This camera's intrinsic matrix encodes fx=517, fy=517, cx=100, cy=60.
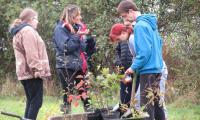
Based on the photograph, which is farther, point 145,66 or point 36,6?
point 36,6

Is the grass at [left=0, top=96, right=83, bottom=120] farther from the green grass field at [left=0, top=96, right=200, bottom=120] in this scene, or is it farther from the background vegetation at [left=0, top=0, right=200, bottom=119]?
the background vegetation at [left=0, top=0, right=200, bottom=119]

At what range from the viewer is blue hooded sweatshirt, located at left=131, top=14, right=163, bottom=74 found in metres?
5.90

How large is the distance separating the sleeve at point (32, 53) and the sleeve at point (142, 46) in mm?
1661

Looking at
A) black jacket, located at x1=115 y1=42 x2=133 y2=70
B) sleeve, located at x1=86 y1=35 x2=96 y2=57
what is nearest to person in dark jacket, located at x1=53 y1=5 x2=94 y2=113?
sleeve, located at x1=86 y1=35 x2=96 y2=57

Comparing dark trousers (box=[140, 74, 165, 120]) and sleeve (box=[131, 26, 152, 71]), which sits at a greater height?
sleeve (box=[131, 26, 152, 71])

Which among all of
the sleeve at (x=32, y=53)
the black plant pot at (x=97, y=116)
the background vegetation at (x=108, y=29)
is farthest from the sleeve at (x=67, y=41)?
the black plant pot at (x=97, y=116)

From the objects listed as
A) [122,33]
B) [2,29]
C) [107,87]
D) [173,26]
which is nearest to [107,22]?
[173,26]

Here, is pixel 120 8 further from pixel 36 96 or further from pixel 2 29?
pixel 2 29

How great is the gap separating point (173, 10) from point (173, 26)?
0.48 meters

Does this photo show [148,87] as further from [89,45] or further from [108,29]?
[108,29]

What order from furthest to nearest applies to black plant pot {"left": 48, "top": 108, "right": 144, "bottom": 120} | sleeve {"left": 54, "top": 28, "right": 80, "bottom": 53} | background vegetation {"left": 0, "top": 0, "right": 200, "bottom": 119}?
background vegetation {"left": 0, "top": 0, "right": 200, "bottom": 119}, sleeve {"left": 54, "top": 28, "right": 80, "bottom": 53}, black plant pot {"left": 48, "top": 108, "right": 144, "bottom": 120}

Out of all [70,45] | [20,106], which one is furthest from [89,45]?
[20,106]

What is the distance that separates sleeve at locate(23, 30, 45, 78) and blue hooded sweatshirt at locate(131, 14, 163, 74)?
1.63 m

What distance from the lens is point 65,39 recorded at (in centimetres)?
756
